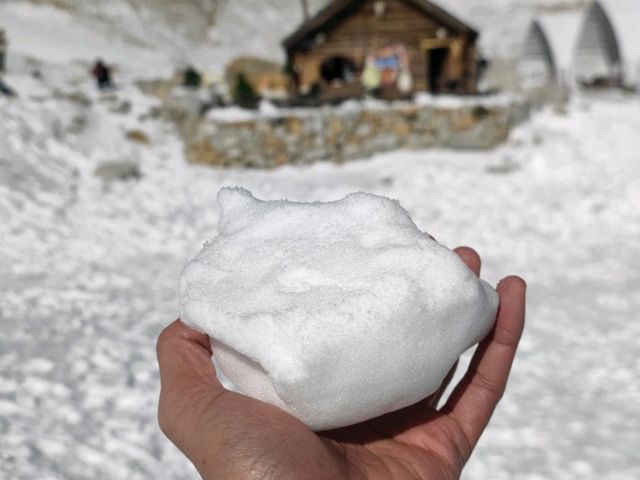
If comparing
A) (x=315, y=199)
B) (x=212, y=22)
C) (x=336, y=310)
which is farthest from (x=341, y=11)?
(x=212, y=22)

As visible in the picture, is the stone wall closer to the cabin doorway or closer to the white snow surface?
the cabin doorway

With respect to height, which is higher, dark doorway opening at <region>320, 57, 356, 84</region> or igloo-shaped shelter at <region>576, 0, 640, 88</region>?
igloo-shaped shelter at <region>576, 0, 640, 88</region>

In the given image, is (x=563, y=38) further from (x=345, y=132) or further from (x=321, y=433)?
(x=321, y=433)

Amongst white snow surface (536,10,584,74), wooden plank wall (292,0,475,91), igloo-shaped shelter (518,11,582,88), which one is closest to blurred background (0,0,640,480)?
wooden plank wall (292,0,475,91)

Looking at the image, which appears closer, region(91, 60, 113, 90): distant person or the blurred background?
the blurred background

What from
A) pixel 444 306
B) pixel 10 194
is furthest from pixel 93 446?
pixel 10 194

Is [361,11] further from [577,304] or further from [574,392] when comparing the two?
[574,392]
